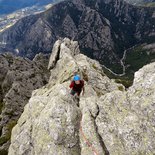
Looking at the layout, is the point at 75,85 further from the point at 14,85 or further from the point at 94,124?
the point at 14,85

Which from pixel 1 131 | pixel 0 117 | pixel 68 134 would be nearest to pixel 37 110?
pixel 68 134

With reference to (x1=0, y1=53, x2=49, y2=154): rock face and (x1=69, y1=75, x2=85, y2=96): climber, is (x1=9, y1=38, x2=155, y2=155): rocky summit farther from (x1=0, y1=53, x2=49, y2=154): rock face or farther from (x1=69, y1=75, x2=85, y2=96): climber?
(x1=0, y1=53, x2=49, y2=154): rock face

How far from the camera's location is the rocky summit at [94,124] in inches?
1324

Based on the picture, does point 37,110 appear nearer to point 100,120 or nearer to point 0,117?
point 100,120

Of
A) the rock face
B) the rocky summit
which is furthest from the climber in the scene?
the rock face

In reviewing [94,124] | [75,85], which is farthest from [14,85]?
[94,124]

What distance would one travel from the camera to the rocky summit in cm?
3362

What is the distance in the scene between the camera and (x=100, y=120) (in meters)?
37.5

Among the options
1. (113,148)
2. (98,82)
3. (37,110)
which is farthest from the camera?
(98,82)

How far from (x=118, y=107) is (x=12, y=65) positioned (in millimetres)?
128576

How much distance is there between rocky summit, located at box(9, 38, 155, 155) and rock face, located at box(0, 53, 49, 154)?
52.6 meters

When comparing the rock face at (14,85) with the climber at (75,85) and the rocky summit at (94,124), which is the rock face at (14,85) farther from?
the climber at (75,85)

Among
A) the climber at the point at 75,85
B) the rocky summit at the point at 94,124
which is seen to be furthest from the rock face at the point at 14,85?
the climber at the point at 75,85

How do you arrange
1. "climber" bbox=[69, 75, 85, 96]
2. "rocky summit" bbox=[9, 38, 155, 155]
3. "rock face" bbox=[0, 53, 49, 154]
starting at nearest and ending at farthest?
"rocky summit" bbox=[9, 38, 155, 155], "climber" bbox=[69, 75, 85, 96], "rock face" bbox=[0, 53, 49, 154]
